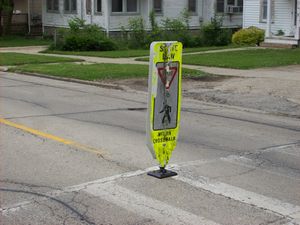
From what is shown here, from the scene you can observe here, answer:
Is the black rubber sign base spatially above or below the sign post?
below

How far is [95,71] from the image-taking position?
18.8 metres

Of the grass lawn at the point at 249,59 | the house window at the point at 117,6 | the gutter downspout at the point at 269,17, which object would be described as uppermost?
the house window at the point at 117,6

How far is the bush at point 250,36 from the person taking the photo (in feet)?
99.0

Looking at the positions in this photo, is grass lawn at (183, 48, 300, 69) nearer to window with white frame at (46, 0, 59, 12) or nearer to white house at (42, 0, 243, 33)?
white house at (42, 0, 243, 33)

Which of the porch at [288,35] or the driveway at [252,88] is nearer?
the driveway at [252,88]

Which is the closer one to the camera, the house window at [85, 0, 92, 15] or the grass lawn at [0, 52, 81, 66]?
the grass lawn at [0, 52, 81, 66]

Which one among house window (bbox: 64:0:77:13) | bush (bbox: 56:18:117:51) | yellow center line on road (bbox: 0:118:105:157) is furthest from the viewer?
house window (bbox: 64:0:77:13)

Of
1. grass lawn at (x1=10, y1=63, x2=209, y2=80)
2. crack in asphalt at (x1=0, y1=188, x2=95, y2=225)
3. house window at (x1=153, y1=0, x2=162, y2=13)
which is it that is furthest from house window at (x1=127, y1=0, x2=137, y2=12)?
crack in asphalt at (x1=0, y1=188, x2=95, y2=225)

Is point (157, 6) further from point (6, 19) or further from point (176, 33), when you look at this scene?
point (6, 19)

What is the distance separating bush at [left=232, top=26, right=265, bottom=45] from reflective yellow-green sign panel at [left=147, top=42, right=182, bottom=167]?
24189 millimetres

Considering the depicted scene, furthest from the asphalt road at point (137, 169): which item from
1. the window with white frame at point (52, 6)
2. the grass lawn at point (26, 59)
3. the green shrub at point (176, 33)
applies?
the window with white frame at point (52, 6)

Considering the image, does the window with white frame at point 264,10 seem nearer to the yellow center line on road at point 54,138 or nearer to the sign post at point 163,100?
the yellow center line on road at point 54,138

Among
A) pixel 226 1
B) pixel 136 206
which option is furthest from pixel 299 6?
pixel 136 206

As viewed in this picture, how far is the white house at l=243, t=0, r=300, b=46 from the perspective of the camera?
1125 inches
